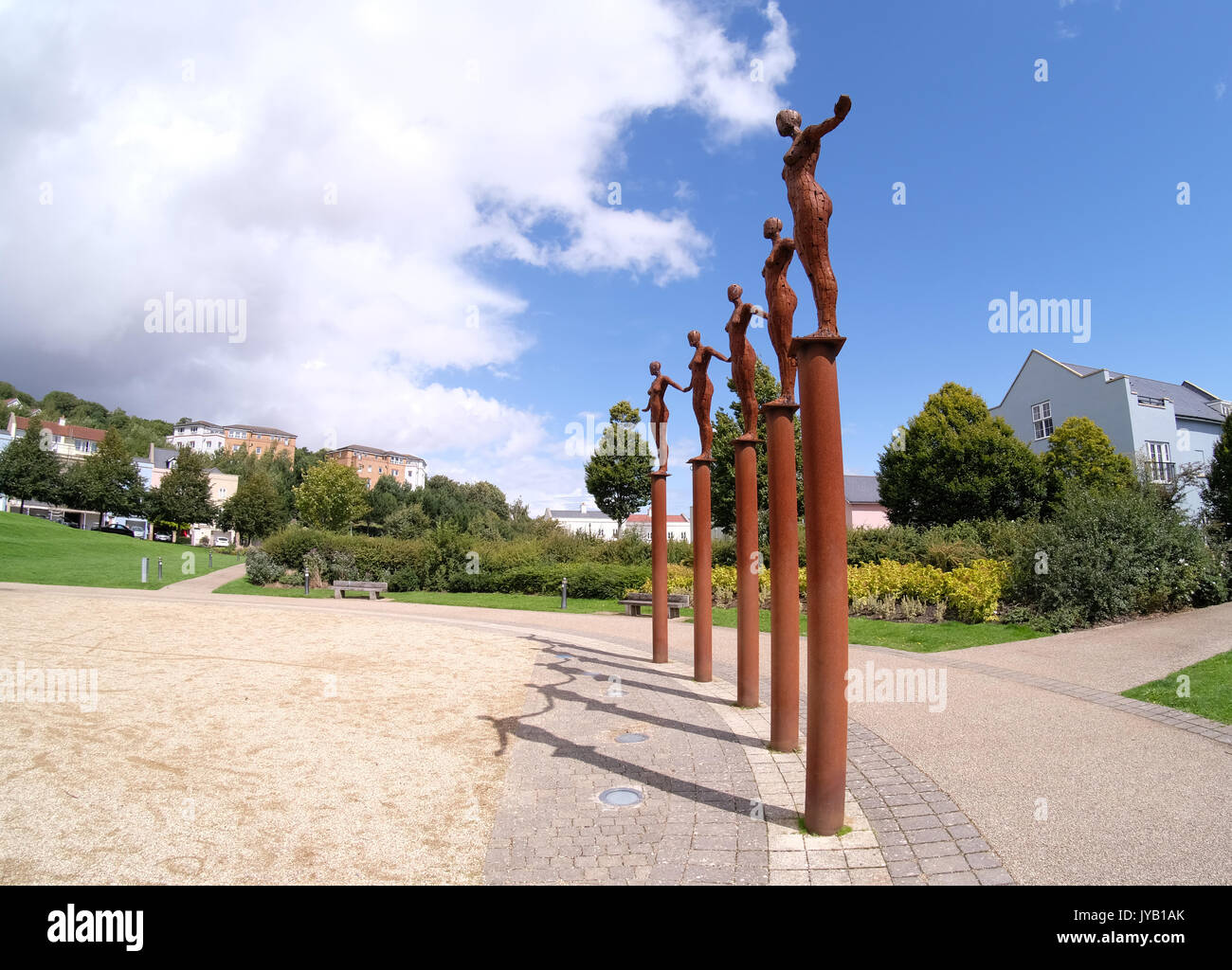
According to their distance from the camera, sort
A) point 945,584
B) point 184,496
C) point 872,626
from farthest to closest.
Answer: point 184,496
point 945,584
point 872,626

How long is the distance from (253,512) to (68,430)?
51355 millimetres

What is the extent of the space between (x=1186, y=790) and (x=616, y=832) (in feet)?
12.2

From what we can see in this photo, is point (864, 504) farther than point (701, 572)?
Yes

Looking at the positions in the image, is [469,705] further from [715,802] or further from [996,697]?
[996,697]

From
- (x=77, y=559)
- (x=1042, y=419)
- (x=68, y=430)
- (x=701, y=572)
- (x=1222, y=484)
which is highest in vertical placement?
(x=68, y=430)

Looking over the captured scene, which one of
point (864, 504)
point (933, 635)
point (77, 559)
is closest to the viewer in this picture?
point (933, 635)

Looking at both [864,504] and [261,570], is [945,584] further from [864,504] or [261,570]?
[864,504]

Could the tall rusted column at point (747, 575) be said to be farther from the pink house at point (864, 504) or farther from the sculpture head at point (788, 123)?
the pink house at point (864, 504)

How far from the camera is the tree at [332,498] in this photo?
42125mm

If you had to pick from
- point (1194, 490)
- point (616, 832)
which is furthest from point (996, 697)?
point (1194, 490)

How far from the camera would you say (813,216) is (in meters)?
4.32

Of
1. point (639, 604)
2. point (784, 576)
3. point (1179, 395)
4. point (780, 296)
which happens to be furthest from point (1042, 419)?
point (784, 576)

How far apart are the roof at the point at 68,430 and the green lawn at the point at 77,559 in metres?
50.4

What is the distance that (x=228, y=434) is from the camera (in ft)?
393
